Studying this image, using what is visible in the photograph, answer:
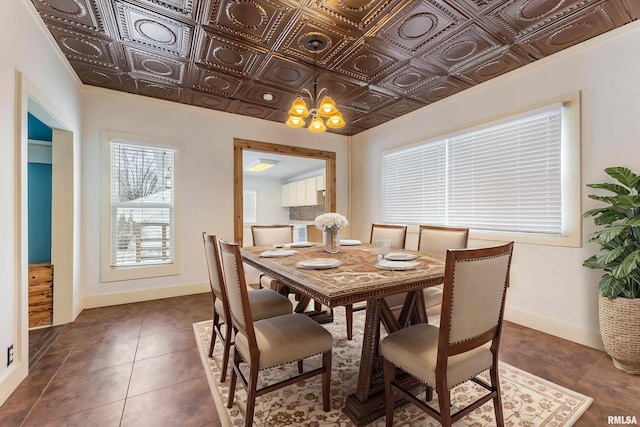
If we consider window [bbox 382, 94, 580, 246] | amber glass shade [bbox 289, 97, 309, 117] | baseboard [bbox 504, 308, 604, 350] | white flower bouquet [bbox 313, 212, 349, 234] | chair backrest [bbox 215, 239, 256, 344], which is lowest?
baseboard [bbox 504, 308, 604, 350]

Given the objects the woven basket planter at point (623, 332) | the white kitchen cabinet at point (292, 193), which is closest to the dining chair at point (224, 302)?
the woven basket planter at point (623, 332)

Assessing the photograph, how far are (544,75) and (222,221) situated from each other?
4.18m

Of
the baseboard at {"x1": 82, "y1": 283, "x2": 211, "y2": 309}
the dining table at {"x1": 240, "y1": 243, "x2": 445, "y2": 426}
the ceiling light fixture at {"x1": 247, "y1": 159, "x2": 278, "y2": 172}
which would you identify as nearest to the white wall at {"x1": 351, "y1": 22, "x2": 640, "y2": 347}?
the dining table at {"x1": 240, "y1": 243, "x2": 445, "y2": 426}

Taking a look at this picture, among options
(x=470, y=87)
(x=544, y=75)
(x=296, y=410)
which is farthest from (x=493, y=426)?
(x=470, y=87)

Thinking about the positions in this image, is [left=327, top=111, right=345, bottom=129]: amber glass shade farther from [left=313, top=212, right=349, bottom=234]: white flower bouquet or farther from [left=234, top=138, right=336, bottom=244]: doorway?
[left=234, top=138, right=336, bottom=244]: doorway

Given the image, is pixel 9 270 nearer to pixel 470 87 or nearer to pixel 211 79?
pixel 211 79

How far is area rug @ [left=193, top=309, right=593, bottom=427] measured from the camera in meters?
1.58

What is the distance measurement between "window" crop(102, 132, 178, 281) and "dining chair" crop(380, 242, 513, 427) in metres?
3.40

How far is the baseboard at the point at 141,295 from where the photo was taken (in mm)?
3422

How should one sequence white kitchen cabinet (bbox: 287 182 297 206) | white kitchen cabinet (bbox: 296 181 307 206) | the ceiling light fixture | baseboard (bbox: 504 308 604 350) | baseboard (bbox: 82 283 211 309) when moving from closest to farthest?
baseboard (bbox: 504 308 604 350), baseboard (bbox: 82 283 211 309), the ceiling light fixture, white kitchen cabinet (bbox: 296 181 307 206), white kitchen cabinet (bbox: 287 182 297 206)

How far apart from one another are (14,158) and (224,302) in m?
1.69

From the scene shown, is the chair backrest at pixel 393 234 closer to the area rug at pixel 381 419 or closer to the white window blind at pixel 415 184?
the white window blind at pixel 415 184

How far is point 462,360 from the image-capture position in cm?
132

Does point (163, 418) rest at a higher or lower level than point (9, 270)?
lower
